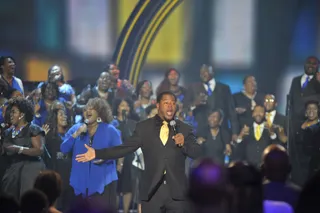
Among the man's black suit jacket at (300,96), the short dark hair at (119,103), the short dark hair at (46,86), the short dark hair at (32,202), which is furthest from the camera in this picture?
the man's black suit jacket at (300,96)

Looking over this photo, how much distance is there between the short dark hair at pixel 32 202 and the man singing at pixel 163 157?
299 cm

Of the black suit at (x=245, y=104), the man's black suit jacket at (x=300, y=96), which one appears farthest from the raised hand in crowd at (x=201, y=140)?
the man's black suit jacket at (x=300, y=96)

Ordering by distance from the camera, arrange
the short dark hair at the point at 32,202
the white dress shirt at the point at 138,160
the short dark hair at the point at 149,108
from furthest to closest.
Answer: the short dark hair at the point at 149,108 → the white dress shirt at the point at 138,160 → the short dark hair at the point at 32,202

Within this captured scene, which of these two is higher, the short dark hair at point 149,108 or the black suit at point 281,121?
the short dark hair at point 149,108

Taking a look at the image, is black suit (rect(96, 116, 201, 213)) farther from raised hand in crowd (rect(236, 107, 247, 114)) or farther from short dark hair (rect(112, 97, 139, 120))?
raised hand in crowd (rect(236, 107, 247, 114))

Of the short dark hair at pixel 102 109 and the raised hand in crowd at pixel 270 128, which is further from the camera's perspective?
the raised hand in crowd at pixel 270 128

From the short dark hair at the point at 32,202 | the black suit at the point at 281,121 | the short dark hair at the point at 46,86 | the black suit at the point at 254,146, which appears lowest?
the short dark hair at the point at 32,202

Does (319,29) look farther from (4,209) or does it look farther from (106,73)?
(4,209)

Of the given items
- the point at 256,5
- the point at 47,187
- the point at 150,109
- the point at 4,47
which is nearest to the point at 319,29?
the point at 256,5

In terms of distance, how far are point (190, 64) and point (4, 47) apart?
3172mm

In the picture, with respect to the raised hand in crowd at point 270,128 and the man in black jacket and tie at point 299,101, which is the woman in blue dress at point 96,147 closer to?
the raised hand in crowd at point 270,128

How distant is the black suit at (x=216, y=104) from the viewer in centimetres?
1222

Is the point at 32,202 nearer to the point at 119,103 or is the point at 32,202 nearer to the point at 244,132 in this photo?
the point at 119,103

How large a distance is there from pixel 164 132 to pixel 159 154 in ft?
0.82
